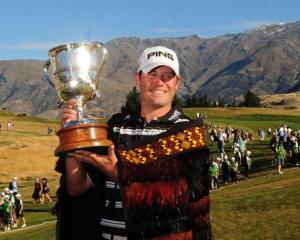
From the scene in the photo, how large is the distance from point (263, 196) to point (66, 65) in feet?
48.3

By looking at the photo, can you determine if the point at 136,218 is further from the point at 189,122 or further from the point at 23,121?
the point at 23,121

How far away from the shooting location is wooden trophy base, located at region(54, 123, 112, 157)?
11.4 ft

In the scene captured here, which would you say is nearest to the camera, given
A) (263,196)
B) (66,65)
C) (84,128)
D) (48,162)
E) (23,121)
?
(84,128)

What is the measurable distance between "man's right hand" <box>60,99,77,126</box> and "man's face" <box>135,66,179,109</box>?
1.75 ft

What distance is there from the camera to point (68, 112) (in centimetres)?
379

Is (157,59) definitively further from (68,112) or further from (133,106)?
(133,106)

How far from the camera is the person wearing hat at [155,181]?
3.62m

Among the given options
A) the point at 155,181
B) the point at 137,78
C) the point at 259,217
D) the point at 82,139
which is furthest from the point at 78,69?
the point at 259,217

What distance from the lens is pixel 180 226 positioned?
362 centimetres

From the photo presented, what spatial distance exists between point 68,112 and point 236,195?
705 inches

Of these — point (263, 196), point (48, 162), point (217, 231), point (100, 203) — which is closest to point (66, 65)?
point (100, 203)

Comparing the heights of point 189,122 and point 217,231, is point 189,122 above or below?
above

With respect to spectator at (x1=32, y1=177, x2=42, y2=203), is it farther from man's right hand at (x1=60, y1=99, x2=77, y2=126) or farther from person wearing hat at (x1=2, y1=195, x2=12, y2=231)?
man's right hand at (x1=60, y1=99, x2=77, y2=126)

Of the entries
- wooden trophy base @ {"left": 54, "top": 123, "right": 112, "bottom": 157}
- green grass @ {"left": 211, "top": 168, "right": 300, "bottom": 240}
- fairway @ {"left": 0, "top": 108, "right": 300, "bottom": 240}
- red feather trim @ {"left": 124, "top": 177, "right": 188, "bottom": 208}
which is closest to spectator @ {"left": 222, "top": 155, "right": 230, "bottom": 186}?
fairway @ {"left": 0, "top": 108, "right": 300, "bottom": 240}
